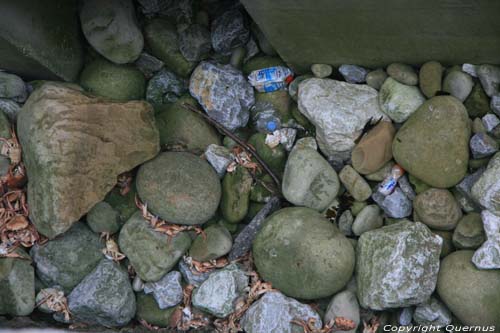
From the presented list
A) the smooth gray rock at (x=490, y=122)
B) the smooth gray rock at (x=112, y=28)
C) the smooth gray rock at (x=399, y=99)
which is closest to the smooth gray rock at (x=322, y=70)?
the smooth gray rock at (x=399, y=99)

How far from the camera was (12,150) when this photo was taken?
4594mm

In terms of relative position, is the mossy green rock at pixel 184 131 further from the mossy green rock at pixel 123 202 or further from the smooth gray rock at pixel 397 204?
the smooth gray rock at pixel 397 204

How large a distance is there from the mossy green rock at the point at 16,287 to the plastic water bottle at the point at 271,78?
90.5 inches

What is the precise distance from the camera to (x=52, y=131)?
13.7 ft

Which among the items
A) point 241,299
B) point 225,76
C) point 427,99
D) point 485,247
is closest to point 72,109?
point 225,76

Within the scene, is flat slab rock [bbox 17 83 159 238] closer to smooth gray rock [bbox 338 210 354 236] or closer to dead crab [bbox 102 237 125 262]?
dead crab [bbox 102 237 125 262]

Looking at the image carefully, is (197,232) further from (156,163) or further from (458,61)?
(458,61)

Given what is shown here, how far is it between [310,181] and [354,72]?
0.90 metres

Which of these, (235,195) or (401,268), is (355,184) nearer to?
(401,268)

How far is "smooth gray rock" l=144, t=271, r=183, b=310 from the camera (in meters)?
4.44

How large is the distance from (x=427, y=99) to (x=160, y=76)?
7.12 ft

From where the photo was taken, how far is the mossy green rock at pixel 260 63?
15.7 ft

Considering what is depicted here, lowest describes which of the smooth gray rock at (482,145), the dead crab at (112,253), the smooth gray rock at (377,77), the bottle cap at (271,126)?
the dead crab at (112,253)

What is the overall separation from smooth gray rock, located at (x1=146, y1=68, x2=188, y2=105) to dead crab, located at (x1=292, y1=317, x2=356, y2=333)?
2.12 m
